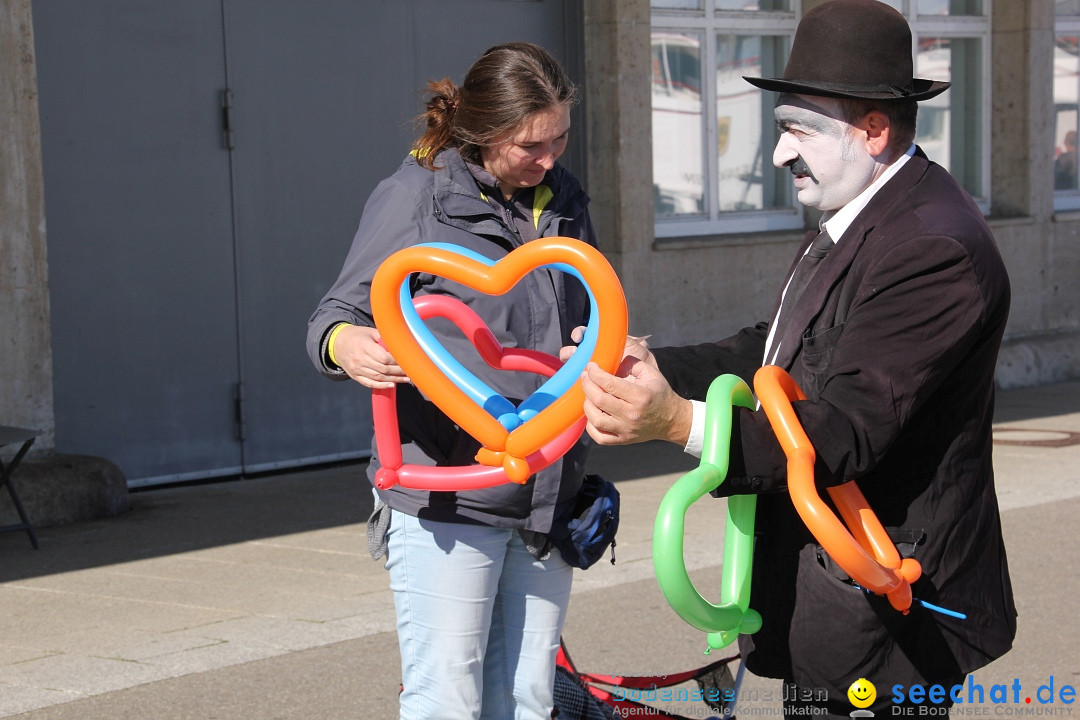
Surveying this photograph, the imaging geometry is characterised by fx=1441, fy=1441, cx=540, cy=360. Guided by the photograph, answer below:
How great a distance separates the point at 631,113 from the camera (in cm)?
1013

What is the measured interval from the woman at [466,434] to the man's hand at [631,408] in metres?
0.76

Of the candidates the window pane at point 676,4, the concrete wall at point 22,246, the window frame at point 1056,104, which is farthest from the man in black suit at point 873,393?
the window frame at point 1056,104

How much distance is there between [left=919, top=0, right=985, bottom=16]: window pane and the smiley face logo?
10.7m

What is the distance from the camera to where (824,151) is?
107 inches

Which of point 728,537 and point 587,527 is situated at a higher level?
point 728,537

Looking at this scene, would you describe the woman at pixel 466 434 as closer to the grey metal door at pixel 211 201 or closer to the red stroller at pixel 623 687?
the red stroller at pixel 623 687

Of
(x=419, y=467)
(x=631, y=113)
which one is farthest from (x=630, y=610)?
(x=631, y=113)

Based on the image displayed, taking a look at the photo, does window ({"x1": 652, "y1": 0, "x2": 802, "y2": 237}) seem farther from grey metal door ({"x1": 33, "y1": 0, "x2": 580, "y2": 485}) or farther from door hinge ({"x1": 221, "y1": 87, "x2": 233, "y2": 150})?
door hinge ({"x1": 221, "y1": 87, "x2": 233, "y2": 150})

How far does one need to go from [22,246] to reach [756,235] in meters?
5.72

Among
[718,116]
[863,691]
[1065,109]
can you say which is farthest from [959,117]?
[863,691]

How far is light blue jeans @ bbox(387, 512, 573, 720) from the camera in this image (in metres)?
3.20

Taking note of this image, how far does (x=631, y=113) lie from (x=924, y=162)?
7521mm

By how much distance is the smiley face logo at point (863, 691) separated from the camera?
2.67 metres

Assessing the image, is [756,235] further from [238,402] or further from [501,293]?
[501,293]
